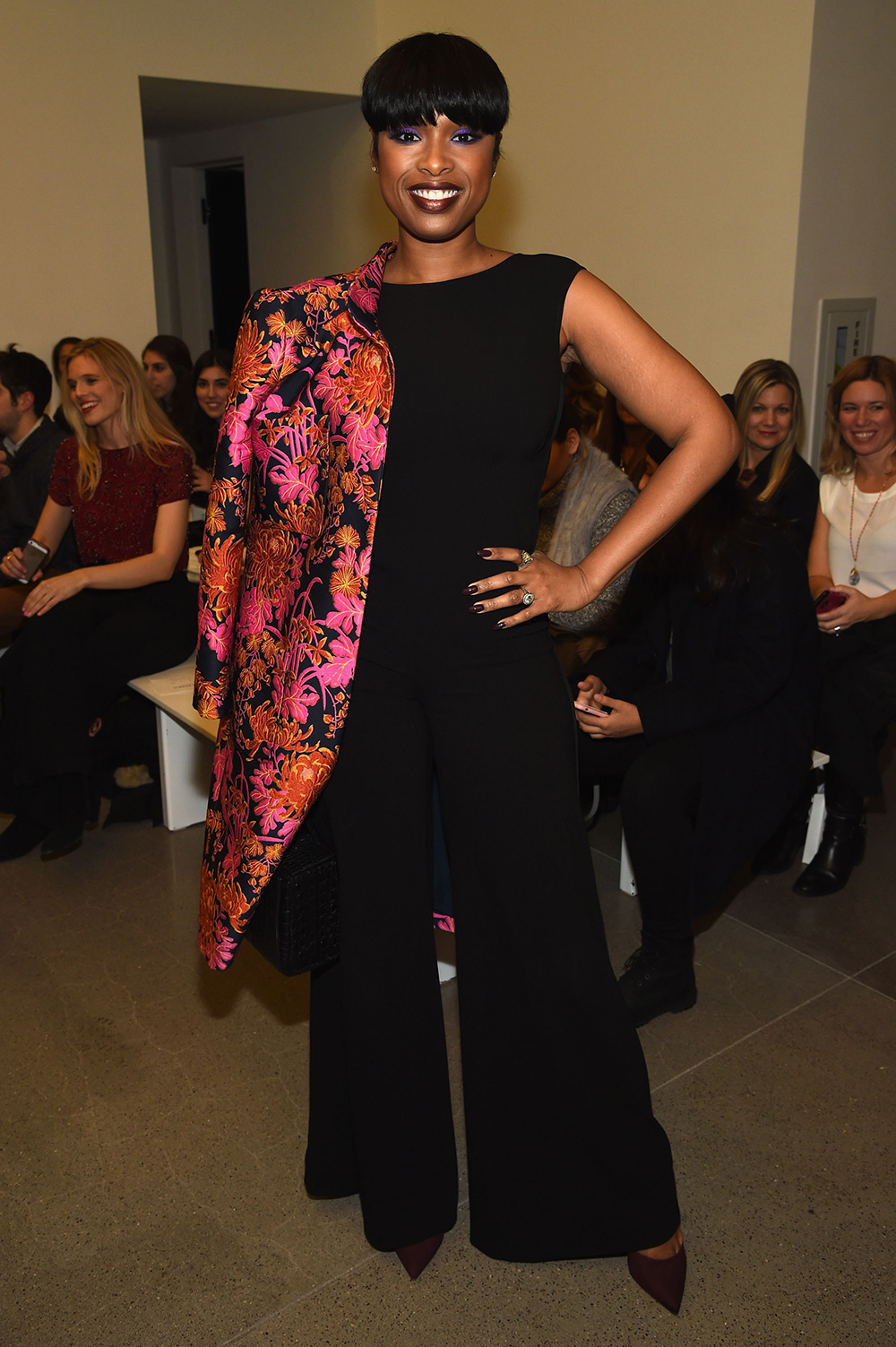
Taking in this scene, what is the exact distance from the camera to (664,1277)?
Answer: 168 centimetres

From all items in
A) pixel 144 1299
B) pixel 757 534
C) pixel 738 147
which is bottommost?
pixel 144 1299

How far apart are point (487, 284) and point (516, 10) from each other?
4502 millimetres

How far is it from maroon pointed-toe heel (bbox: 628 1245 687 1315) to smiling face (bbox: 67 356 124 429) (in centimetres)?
267

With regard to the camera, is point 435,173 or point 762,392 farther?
point 762,392

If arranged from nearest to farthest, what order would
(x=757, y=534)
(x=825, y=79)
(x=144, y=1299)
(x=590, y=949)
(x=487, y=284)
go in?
(x=487, y=284) → (x=590, y=949) → (x=144, y=1299) → (x=757, y=534) → (x=825, y=79)

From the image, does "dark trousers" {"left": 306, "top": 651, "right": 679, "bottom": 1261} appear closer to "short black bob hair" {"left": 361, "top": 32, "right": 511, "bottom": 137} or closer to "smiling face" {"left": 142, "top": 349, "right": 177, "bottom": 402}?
"short black bob hair" {"left": 361, "top": 32, "right": 511, "bottom": 137}

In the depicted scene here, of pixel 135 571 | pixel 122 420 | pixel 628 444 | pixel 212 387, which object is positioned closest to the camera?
pixel 135 571

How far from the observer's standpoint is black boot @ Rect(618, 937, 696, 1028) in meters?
2.34

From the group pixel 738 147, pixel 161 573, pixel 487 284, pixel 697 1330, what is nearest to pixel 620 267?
pixel 738 147

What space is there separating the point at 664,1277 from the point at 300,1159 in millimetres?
672

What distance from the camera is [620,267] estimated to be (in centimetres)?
491

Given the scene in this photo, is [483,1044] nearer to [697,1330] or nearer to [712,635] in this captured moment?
[697,1330]

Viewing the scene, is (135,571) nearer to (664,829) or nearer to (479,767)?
(664,829)

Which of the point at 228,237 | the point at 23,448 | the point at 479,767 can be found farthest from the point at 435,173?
the point at 228,237
